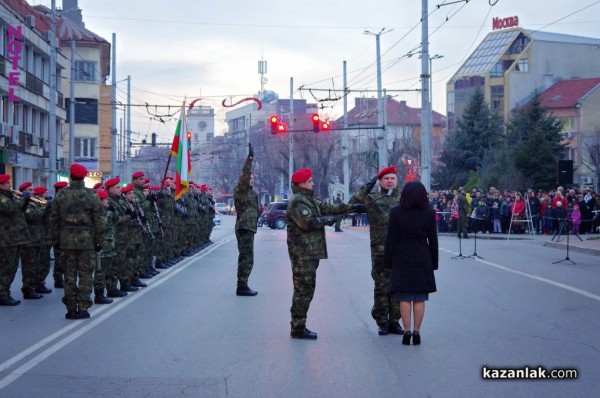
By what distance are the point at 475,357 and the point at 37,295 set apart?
25.1ft

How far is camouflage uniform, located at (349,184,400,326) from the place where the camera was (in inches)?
392

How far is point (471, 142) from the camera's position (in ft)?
206

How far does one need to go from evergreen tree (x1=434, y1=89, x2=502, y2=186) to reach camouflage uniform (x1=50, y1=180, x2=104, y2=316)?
5146cm

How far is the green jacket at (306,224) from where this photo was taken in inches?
384

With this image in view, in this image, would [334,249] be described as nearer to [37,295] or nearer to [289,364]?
[37,295]

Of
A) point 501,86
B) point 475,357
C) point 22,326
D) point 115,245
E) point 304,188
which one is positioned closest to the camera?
point 475,357

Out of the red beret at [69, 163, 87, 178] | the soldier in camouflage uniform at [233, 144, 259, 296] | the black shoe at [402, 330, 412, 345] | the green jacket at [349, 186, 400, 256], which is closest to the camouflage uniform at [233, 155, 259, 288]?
the soldier in camouflage uniform at [233, 144, 259, 296]

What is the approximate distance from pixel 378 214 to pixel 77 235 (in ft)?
12.9

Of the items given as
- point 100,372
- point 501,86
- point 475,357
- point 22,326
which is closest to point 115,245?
point 22,326

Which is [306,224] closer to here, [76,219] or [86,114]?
[76,219]

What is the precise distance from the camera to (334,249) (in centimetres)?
2739

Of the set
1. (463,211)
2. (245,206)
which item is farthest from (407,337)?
(463,211)

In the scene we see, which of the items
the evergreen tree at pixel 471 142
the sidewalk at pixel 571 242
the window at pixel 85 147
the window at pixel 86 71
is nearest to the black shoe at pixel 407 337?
the sidewalk at pixel 571 242

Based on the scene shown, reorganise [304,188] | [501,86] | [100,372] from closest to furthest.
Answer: [100,372]
[304,188]
[501,86]
